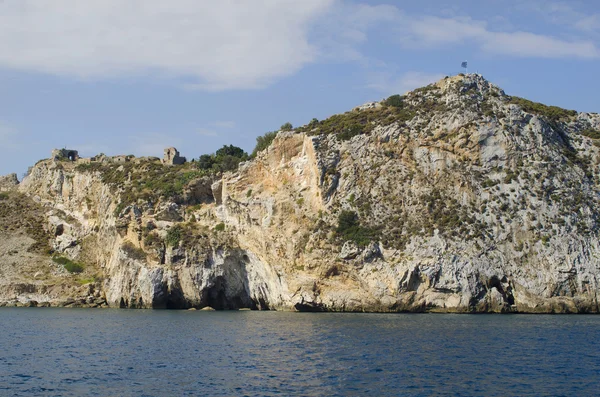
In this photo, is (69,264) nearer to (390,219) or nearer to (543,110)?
(390,219)

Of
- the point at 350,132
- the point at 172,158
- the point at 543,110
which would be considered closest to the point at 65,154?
the point at 172,158

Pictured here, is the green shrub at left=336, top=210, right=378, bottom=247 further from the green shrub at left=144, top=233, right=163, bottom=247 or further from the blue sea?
the green shrub at left=144, top=233, right=163, bottom=247

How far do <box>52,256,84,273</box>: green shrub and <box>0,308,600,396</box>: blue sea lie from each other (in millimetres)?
29377

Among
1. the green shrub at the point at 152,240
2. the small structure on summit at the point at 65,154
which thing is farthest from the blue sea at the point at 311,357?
the small structure on summit at the point at 65,154

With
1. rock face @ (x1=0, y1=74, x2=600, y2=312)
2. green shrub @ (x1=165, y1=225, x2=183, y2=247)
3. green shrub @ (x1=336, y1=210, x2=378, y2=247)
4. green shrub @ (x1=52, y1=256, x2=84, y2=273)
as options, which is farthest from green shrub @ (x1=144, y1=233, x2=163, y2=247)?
green shrub @ (x1=336, y1=210, x2=378, y2=247)

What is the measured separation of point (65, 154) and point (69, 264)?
26862 mm

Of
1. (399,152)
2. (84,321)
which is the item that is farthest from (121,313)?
(399,152)

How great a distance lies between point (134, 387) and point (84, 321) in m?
29.6

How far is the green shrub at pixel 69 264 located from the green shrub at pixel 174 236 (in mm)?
16850

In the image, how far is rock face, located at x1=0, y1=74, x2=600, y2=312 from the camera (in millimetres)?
55875

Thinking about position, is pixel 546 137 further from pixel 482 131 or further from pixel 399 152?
pixel 399 152

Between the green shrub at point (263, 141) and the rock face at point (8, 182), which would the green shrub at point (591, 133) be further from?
the rock face at point (8, 182)

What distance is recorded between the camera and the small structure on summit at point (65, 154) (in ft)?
326

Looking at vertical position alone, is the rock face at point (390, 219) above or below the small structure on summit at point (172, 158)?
below
